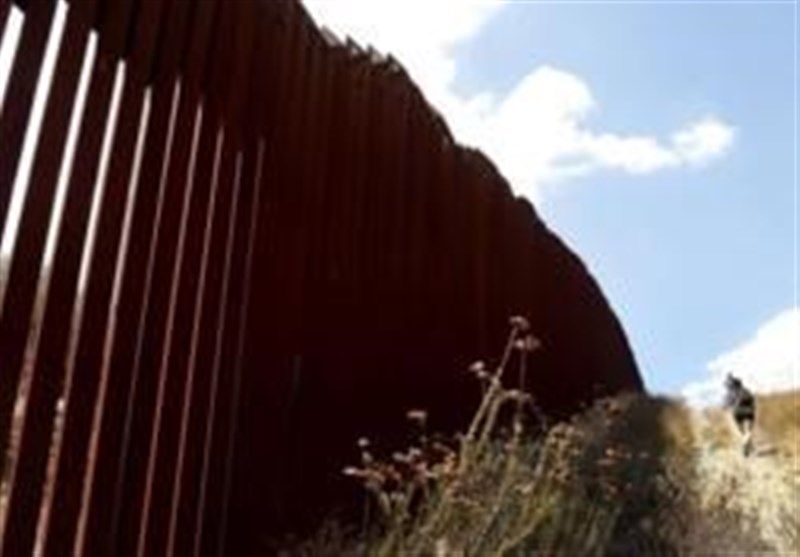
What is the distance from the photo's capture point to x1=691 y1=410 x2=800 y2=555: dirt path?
6.35 metres

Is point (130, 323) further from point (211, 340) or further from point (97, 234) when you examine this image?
point (211, 340)

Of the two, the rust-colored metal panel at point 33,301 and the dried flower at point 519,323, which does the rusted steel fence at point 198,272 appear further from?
the dried flower at point 519,323

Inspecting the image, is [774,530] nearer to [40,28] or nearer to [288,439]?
[288,439]

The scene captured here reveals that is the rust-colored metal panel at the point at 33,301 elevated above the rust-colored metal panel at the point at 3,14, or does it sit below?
below

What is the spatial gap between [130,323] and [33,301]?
0.55 metres

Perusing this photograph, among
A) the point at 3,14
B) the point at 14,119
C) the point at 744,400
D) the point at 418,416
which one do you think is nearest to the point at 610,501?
the point at 418,416

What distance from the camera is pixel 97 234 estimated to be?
367cm

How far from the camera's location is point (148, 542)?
400 centimetres

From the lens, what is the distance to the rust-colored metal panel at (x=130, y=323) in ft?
12.2

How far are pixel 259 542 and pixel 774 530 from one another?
2671 millimetres

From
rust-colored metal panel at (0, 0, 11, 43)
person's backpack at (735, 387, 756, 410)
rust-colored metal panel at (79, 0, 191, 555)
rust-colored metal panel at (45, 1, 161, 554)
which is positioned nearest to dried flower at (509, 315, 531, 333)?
rust-colored metal panel at (79, 0, 191, 555)

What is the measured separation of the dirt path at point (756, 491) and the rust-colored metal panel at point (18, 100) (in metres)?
3.78

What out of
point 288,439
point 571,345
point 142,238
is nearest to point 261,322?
point 288,439

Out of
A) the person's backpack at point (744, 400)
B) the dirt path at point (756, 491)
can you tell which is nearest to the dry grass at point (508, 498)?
the dirt path at point (756, 491)
